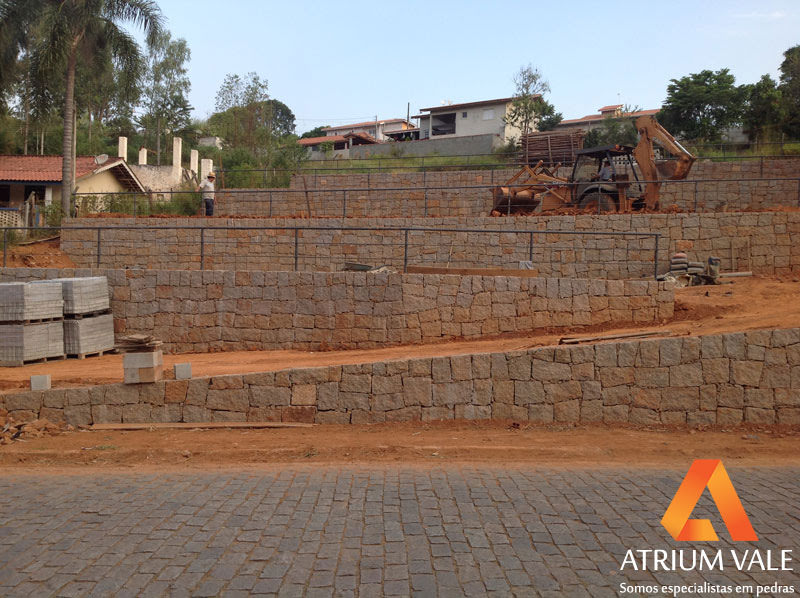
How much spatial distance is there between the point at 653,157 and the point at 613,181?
1.55 metres

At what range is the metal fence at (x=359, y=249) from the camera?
16.7m

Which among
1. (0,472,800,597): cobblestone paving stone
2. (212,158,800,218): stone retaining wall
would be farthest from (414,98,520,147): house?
(0,472,800,597): cobblestone paving stone

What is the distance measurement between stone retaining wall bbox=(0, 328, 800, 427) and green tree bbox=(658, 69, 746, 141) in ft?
98.5

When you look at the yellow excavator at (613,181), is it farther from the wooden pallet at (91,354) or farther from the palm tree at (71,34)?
the palm tree at (71,34)

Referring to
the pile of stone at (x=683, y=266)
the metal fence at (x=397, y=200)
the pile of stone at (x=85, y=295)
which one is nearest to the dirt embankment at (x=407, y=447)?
the pile of stone at (x=85, y=295)

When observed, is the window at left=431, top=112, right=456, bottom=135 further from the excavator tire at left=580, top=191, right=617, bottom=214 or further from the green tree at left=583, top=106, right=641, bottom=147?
the excavator tire at left=580, top=191, right=617, bottom=214

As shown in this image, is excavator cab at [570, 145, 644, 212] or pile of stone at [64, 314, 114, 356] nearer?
pile of stone at [64, 314, 114, 356]

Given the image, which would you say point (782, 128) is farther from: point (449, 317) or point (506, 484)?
point (506, 484)

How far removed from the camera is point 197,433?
884cm

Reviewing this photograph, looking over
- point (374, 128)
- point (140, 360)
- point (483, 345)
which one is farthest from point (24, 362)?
point (374, 128)

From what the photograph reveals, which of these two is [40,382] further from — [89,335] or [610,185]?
[610,185]

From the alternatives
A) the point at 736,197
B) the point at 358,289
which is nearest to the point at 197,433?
the point at 358,289

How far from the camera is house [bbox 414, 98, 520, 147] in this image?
4965cm

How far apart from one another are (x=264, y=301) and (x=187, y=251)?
6.90 m
